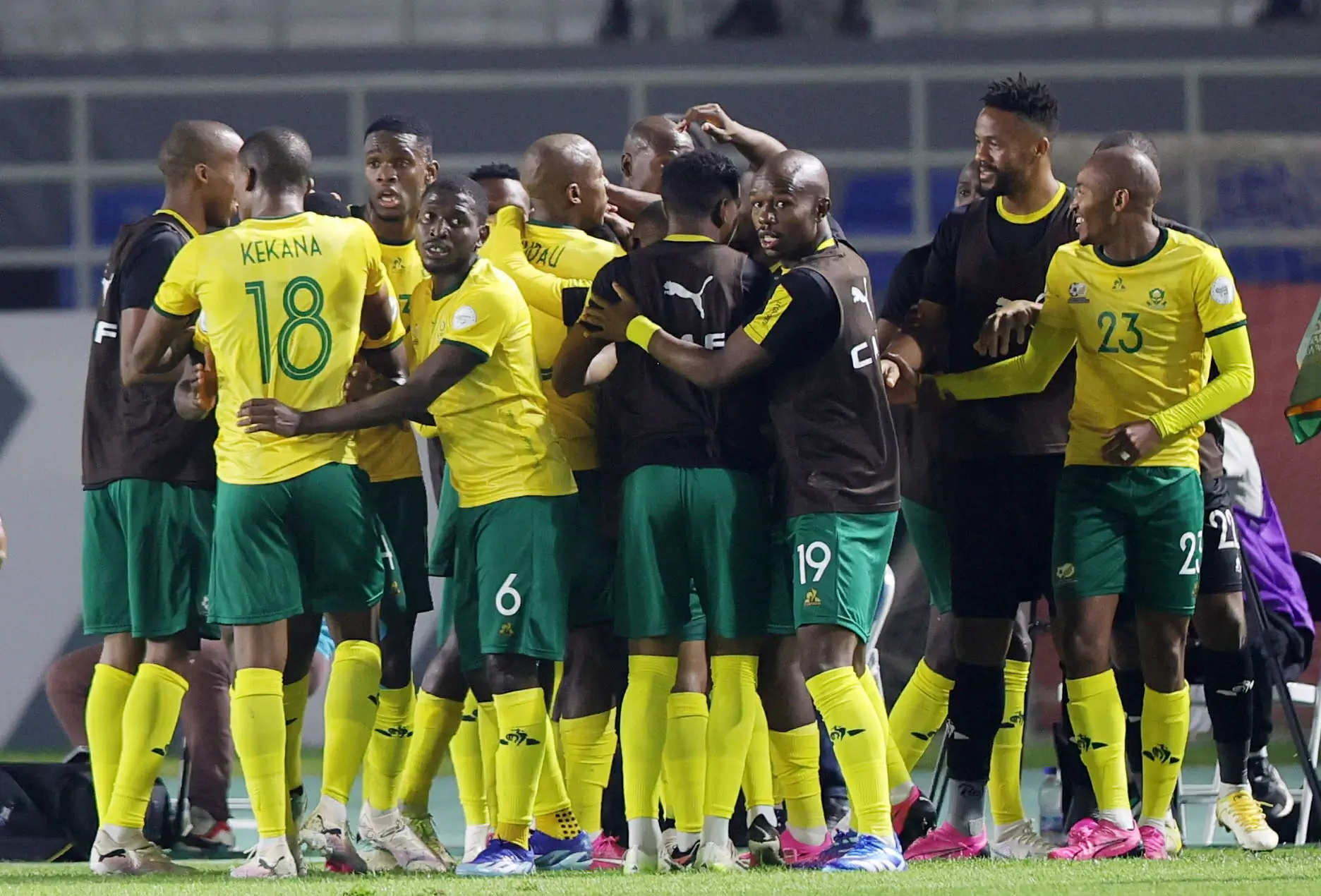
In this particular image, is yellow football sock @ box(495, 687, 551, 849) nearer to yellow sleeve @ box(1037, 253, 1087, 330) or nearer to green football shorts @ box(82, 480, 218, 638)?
green football shorts @ box(82, 480, 218, 638)

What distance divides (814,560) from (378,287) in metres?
1.45

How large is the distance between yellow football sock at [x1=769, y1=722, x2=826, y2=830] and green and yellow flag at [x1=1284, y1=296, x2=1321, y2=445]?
1590 mm

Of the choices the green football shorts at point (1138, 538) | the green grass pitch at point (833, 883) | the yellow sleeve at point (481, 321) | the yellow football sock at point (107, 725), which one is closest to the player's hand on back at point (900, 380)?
the green football shorts at point (1138, 538)

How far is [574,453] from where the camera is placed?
614cm

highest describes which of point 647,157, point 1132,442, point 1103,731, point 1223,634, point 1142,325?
point 647,157

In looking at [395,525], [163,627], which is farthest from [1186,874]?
[163,627]

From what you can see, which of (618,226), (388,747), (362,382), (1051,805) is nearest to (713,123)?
(618,226)

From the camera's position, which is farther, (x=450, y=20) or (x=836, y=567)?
(x=450, y=20)

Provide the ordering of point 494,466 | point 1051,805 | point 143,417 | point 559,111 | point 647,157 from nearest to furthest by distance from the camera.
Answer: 1. point 494,466
2. point 143,417
3. point 647,157
4. point 1051,805
5. point 559,111

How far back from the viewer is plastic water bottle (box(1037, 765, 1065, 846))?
23.7 ft

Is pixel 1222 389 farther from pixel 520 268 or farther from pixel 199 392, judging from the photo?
pixel 199 392

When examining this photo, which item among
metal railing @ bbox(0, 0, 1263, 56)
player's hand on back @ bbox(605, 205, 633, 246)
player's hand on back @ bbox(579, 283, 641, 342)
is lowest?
player's hand on back @ bbox(579, 283, 641, 342)

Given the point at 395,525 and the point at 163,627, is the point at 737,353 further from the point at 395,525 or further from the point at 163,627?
the point at 163,627

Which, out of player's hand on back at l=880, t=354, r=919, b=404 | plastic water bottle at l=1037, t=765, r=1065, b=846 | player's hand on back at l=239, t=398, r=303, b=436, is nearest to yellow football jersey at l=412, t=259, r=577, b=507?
player's hand on back at l=239, t=398, r=303, b=436
